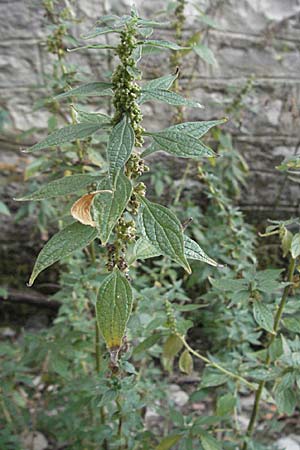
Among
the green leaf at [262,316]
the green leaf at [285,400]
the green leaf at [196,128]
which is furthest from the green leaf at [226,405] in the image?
the green leaf at [196,128]

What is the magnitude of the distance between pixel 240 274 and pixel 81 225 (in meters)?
0.69

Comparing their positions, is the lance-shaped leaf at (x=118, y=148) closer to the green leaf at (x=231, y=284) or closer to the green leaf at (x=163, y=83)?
the green leaf at (x=163, y=83)

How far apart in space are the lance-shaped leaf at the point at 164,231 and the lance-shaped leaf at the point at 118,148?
84 mm

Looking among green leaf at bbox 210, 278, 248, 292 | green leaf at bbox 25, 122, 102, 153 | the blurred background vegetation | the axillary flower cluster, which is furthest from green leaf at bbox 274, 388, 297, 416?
green leaf at bbox 25, 122, 102, 153

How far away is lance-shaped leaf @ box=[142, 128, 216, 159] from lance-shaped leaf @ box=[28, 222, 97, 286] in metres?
0.15

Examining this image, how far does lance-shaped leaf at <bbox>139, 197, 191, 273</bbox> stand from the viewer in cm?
63

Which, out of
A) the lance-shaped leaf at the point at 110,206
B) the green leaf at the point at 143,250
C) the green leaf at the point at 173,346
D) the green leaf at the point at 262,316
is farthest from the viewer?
the green leaf at the point at 173,346

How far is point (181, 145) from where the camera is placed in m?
0.68

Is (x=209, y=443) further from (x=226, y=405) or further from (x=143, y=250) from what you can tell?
(x=143, y=250)

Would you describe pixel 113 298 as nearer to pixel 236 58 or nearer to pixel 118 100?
pixel 118 100

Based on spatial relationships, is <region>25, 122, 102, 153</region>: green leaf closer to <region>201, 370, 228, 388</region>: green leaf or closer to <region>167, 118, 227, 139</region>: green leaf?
<region>167, 118, 227, 139</region>: green leaf

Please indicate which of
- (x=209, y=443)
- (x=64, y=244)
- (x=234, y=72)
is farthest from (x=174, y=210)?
(x=64, y=244)

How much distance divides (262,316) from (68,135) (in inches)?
20.7

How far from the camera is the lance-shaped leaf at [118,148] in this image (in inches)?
24.9
